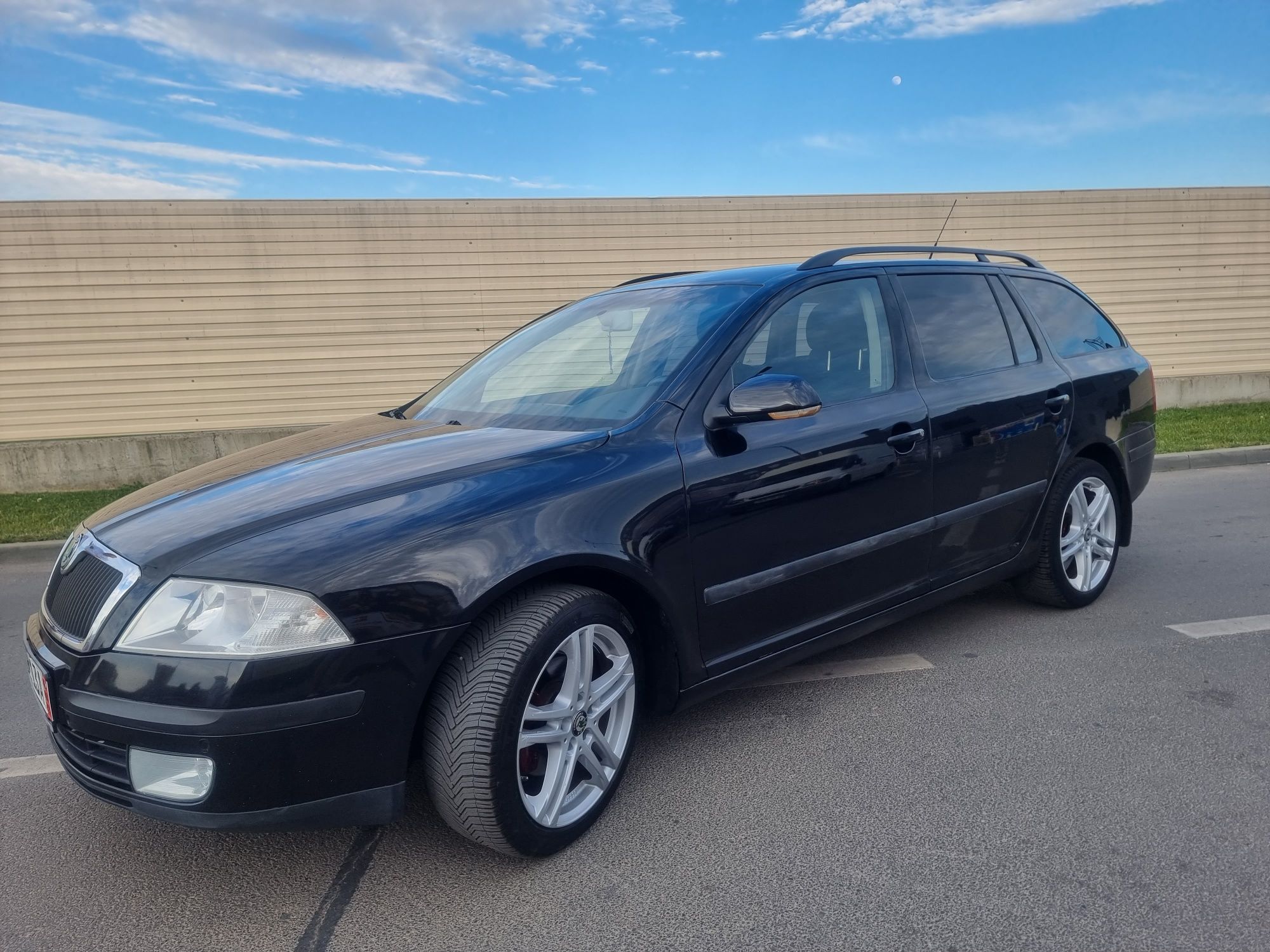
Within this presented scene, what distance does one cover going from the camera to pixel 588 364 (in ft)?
10.9

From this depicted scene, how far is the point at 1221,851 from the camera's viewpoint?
7.90 ft

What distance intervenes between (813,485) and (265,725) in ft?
5.98

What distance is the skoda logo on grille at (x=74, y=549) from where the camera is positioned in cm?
254

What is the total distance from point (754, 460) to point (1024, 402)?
1655 mm

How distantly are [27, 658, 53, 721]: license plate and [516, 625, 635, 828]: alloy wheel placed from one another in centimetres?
120

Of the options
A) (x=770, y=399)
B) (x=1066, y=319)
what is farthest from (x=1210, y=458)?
(x=770, y=399)

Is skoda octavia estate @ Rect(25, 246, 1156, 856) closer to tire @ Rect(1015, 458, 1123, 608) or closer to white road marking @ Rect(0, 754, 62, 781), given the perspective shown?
tire @ Rect(1015, 458, 1123, 608)

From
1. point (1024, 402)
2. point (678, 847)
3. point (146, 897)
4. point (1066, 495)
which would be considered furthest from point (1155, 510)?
point (146, 897)

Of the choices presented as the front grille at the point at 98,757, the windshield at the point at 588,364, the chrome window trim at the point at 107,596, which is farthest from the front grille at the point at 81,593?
the windshield at the point at 588,364

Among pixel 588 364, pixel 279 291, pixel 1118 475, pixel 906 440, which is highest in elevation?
pixel 279 291

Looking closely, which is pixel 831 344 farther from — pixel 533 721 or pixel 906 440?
pixel 533 721

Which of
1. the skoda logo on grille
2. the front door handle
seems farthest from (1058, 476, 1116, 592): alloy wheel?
the skoda logo on grille

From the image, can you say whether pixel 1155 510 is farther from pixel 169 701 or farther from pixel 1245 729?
pixel 169 701

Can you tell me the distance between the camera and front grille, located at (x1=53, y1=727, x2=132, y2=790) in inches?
85.4
